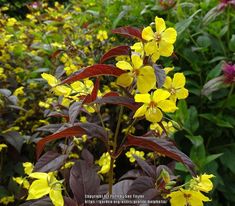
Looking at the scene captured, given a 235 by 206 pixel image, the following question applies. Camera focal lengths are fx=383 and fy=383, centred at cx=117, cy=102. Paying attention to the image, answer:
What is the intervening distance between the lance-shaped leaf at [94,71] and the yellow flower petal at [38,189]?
9.1 inches

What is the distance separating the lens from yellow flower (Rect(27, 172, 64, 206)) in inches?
32.7

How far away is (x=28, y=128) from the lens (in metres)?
1.88

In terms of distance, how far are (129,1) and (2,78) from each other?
0.91 meters

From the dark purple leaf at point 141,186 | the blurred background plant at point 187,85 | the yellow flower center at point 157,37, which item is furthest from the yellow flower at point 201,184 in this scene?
the blurred background plant at point 187,85

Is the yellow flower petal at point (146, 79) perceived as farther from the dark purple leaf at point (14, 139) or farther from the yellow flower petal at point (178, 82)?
the dark purple leaf at point (14, 139)

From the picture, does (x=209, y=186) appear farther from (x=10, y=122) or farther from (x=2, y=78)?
(x=2, y=78)

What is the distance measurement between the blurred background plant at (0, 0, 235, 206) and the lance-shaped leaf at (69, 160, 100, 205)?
41 cm

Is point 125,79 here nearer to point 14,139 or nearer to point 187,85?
point 14,139

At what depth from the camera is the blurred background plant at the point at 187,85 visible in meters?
1.56

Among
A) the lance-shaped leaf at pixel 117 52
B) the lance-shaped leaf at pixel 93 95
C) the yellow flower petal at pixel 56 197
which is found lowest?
the yellow flower petal at pixel 56 197

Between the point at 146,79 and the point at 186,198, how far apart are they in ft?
1.00

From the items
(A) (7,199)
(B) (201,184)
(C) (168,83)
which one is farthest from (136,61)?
(A) (7,199)

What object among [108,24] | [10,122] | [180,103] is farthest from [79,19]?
[180,103]

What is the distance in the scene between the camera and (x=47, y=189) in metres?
0.84
